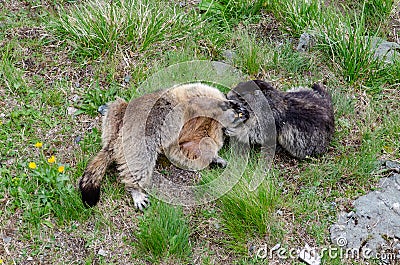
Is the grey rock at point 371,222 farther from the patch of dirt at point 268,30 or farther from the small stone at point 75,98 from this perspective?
the small stone at point 75,98

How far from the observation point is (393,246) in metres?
4.94

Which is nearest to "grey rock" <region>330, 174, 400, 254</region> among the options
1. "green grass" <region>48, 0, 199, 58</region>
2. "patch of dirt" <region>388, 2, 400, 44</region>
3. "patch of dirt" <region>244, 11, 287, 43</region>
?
"patch of dirt" <region>244, 11, 287, 43</region>

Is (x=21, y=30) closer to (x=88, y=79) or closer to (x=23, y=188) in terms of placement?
(x=88, y=79)

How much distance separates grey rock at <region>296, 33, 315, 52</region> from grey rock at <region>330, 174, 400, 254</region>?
2345mm

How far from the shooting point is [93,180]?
5160 mm

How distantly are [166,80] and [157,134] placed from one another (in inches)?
43.5

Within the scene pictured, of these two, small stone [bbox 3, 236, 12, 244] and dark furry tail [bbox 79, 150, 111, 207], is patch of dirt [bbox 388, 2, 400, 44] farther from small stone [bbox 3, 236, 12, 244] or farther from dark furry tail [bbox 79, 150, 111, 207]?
small stone [bbox 3, 236, 12, 244]

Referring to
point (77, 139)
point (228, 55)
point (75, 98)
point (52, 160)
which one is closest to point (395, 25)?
point (228, 55)

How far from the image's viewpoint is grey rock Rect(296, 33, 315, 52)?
6945 millimetres

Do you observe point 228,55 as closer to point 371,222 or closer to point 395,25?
point 395,25

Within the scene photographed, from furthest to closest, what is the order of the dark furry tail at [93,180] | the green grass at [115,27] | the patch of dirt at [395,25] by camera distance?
the patch of dirt at [395,25]
the green grass at [115,27]
the dark furry tail at [93,180]

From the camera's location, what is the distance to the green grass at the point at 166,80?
4977mm

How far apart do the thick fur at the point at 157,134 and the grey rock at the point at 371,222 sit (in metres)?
1.44

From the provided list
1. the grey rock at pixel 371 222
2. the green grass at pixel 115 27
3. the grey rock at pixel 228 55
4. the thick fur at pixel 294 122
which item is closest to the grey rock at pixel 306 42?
the grey rock at pixel 228 55
